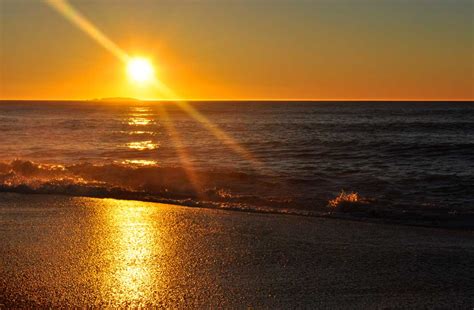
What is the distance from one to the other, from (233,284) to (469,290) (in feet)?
8.55

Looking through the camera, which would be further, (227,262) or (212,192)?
(212,192)

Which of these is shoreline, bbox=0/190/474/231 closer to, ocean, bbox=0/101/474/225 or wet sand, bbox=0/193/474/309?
ocean, bbox=0/101/474/225

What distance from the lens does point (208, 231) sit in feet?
29.6

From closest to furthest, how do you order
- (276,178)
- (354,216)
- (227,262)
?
1. (227,262)
2. (354,216)
3. (276,178)

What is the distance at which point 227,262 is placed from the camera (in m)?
7.15

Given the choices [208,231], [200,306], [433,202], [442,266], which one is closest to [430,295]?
[442,266]

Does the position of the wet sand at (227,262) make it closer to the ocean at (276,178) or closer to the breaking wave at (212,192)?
the breaking wave at (212,192)

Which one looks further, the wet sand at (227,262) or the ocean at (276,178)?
the ocean at (276,178)

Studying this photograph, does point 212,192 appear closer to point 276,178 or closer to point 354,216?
point 354,216

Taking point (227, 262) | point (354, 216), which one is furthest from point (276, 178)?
point (227, 262)

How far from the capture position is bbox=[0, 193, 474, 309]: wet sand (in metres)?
5.84

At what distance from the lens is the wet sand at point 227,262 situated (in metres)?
5.84

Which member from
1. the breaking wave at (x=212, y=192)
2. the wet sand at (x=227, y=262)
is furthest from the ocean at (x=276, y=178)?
the wet sand at (x=227, y=262)

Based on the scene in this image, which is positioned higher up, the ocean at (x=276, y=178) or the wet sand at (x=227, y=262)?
the wet sand at (x=227, y=262)
